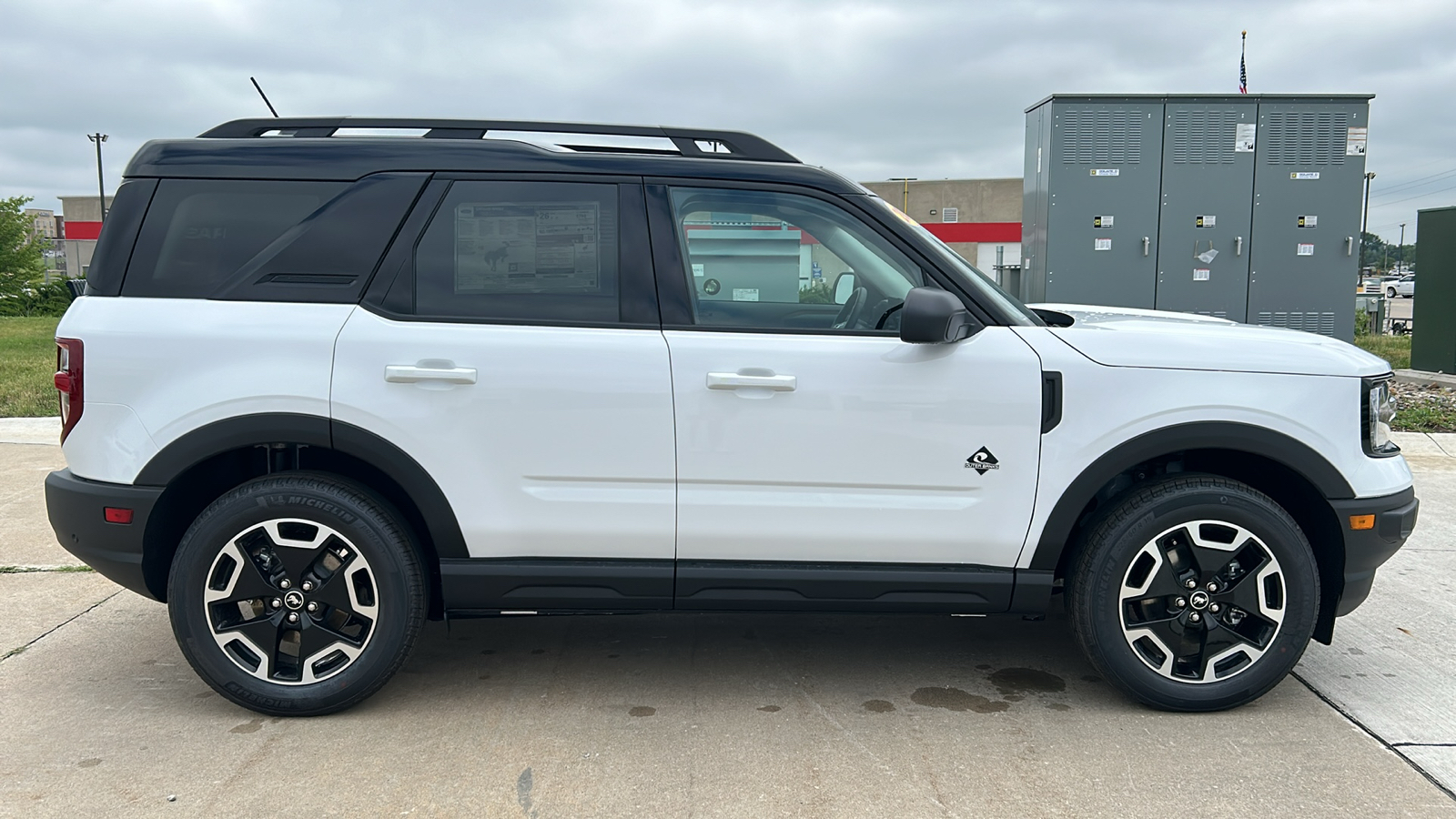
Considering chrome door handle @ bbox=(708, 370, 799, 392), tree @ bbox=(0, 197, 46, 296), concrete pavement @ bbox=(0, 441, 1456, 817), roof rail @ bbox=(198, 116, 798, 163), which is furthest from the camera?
tree @ bbox=(0, 197, 46, 296)

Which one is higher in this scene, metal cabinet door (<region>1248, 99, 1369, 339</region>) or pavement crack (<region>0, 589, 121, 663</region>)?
metal cabinet door (<region>1248, 99, 1369, 339</region>)

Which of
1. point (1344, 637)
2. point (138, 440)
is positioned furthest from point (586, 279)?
point (1344, 637)

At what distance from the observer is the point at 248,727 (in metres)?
3.42

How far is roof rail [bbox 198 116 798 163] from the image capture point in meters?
3.53

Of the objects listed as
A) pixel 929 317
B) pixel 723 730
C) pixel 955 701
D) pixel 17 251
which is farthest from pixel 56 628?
pixel 17 251

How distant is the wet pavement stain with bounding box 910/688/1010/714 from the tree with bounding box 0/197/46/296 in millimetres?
37759

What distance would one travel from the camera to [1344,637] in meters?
4.26

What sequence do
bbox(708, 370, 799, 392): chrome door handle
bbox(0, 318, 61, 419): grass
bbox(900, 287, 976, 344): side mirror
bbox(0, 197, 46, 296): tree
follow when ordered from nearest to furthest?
bbox(900, 287, 976, 344): side mirror → bbox(708, 370, 799, 392): chrome door handle → bbox(0, 318, 61, 419): grass → bbox(0, 197, 46, 296): tree

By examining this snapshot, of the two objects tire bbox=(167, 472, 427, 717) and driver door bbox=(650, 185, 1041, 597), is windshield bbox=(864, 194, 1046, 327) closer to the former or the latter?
driver door bbox=(650, 185, 1041, 597)

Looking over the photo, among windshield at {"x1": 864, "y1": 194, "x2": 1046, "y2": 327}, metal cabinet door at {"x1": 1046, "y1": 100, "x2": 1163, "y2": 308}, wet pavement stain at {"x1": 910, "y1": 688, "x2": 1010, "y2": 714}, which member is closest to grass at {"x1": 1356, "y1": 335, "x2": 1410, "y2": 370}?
metal cabinet door at {"x1": 1046, "y1": 100, "x2": 1163, "y2": 308}

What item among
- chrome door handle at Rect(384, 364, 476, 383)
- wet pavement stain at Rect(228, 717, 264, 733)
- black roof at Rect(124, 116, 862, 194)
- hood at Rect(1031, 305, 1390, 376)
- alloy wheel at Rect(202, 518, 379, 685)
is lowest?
wet pavement stain at Rect(228, 717, 264, 733)

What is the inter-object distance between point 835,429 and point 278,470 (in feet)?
6.30

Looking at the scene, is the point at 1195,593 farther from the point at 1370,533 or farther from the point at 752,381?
the point at 752,381

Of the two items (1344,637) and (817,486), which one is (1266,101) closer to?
(1344,637)
